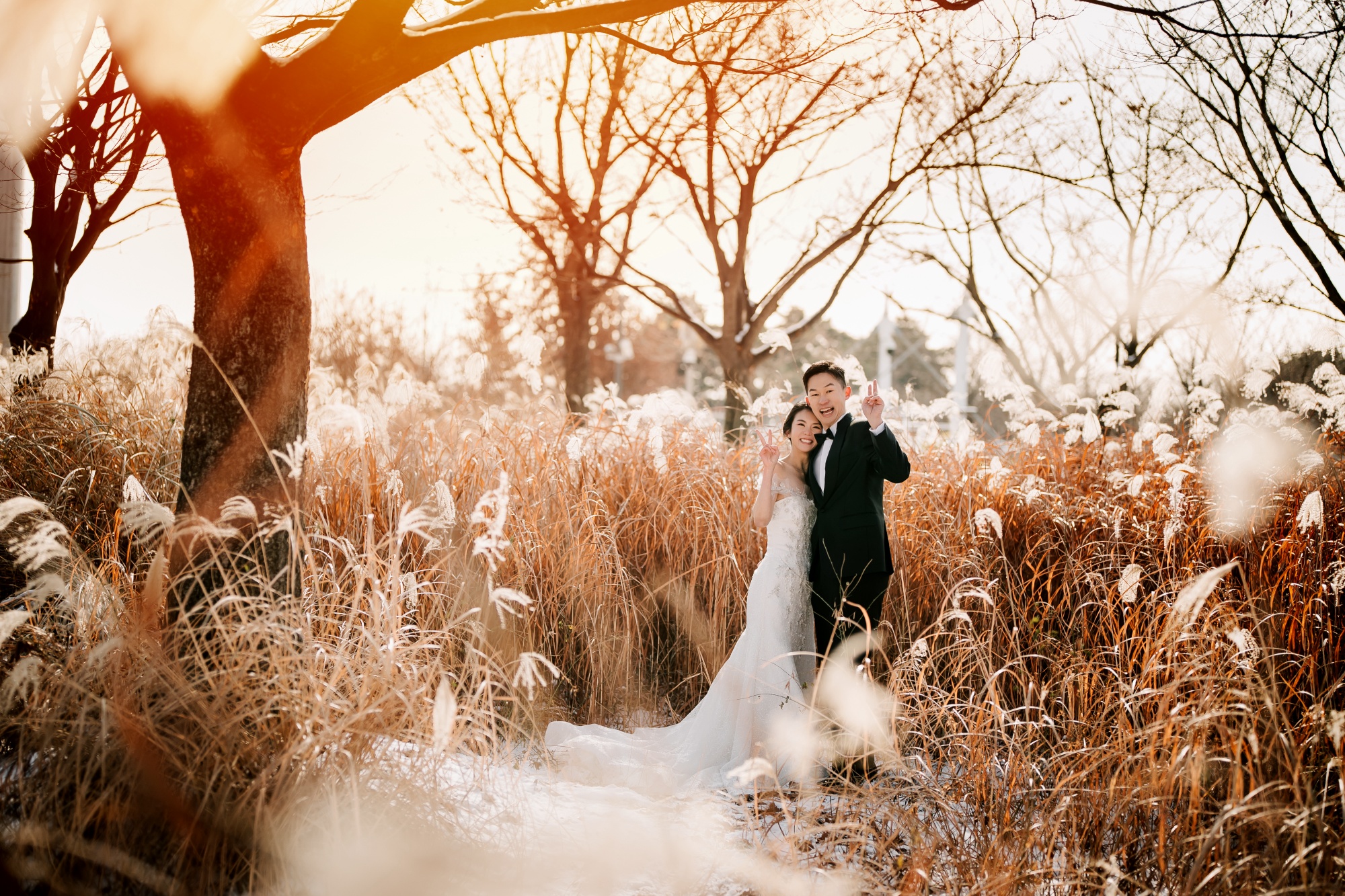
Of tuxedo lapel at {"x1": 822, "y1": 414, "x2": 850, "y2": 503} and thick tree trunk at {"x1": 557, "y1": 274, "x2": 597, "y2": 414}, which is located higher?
thick tree trunk at {"x1": 557, "y1": 274, "x2": 597, "y2": 414}

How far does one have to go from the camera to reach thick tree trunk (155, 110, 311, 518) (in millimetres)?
3029

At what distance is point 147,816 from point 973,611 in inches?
142

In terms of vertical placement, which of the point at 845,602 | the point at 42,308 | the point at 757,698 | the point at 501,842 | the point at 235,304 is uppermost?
the point at 42,308

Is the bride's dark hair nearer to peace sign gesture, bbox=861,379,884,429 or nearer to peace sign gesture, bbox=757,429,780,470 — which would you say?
peace sign gesture, bbox=757,429,780,470

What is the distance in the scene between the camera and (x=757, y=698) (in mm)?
3719

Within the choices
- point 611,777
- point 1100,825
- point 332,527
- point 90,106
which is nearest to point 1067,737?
point 1100,825

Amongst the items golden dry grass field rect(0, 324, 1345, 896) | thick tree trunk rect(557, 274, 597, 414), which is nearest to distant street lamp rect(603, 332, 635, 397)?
thick tree trunk rect(557, 274, 597, 414)

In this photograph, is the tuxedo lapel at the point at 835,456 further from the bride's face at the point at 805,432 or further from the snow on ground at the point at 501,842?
the snow on ground at the point at 501,842

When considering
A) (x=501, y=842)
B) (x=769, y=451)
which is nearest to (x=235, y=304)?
(x=501, y=842)

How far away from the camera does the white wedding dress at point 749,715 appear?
3.59 metres

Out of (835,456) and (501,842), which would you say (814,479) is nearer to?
(835,456)

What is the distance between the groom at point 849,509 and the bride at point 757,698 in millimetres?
103

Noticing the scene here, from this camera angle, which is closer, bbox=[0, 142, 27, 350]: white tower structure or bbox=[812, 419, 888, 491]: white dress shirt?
bbox=[812, 419, 888, 491]: white dress shirt

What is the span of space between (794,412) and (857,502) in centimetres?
61
